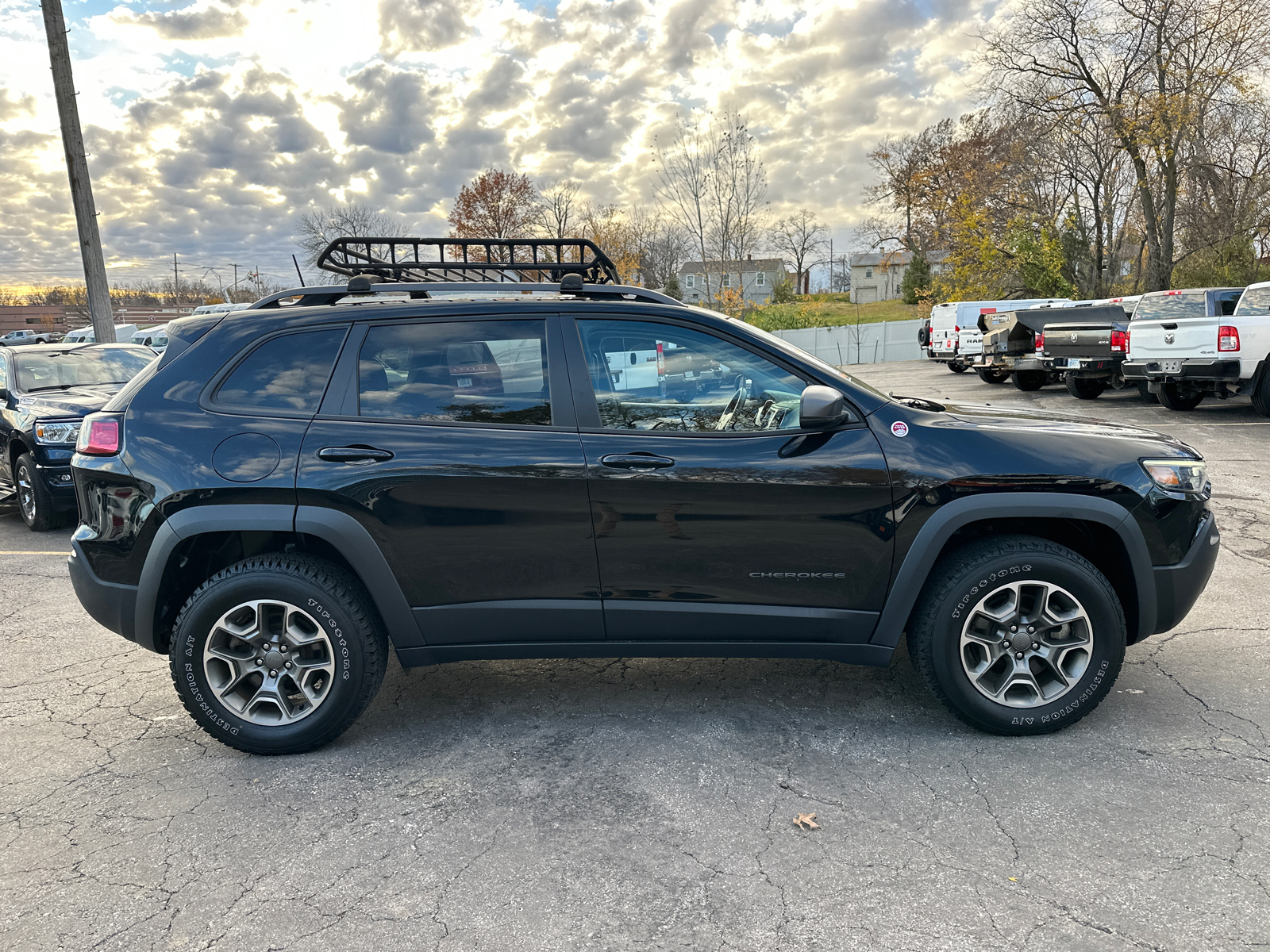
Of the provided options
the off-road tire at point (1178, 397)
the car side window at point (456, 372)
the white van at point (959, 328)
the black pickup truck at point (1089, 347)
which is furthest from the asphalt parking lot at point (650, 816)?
the white van at point (959, 328)

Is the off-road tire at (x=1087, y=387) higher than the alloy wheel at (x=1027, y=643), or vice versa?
the off-road tire at (x=1087, y=387)

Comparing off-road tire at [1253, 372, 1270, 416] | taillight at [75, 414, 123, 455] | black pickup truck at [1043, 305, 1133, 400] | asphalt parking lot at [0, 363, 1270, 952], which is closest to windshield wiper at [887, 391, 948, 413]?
asphalt parking lot at [0, 363, 1270, 952]

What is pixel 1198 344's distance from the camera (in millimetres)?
12422

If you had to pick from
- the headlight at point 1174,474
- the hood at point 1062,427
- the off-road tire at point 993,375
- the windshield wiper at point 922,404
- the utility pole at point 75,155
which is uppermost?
the utility pole at point 75,155

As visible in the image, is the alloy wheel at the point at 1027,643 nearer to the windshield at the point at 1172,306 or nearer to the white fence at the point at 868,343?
the windshield at the point at 1172,306

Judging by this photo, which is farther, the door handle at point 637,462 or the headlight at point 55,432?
the headlight at point 55,432

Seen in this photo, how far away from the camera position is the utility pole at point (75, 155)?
12.3 metres

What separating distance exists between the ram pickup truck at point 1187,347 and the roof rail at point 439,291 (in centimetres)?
1189

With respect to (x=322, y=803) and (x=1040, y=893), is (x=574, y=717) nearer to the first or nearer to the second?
(x=322, y=803)

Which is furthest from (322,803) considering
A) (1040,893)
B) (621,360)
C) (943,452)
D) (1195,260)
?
(1195,260)

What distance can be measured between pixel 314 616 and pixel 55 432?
5876 mm

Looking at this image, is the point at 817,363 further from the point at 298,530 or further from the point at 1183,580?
the point at 298,530

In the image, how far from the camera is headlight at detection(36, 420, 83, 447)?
7605 millimetres

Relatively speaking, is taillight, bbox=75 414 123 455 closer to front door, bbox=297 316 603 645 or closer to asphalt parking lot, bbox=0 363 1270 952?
front door, bbox=297 316 603 645
